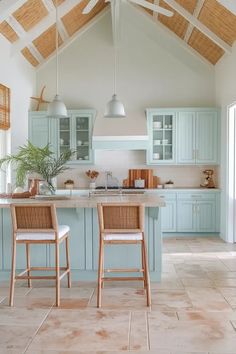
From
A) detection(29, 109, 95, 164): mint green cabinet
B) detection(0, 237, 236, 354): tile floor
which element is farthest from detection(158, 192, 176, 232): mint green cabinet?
detection(0, 237, 236, 354): tile floor

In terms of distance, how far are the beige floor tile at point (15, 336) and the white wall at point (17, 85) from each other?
401 cm

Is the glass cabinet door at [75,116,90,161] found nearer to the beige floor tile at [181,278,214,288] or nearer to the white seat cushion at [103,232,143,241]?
the beige floor tile at [181,278,214,288]

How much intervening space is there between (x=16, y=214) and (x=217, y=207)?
445 cm

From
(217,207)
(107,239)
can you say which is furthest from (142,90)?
(107,239)

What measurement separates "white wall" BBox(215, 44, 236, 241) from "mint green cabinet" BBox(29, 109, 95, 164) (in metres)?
2.48

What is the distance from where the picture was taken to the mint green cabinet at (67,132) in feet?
23.5

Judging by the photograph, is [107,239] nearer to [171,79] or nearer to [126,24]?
[171,79]

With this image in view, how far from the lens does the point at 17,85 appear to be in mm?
6594

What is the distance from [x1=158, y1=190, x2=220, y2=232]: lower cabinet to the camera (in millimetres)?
6914

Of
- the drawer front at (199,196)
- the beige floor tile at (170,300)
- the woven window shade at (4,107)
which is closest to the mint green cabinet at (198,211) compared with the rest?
the drawer front at (199,196)

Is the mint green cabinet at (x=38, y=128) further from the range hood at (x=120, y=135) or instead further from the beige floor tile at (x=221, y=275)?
the beige floor tile at (x=221, y=275)

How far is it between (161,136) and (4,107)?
2987 mm

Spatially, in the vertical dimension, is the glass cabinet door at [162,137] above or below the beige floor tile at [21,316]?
above

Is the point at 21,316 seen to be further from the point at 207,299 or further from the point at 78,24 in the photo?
the point at 78,24
